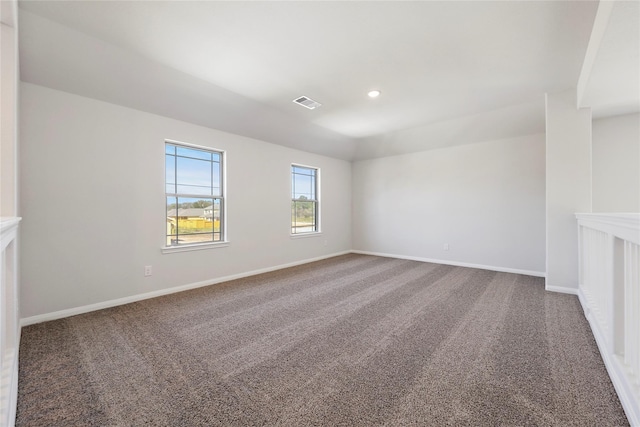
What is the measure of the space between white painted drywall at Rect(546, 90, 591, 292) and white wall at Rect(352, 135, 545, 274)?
3.14ft

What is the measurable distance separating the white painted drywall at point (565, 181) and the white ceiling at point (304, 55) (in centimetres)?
37

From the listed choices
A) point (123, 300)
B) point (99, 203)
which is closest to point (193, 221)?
point (99, 203)

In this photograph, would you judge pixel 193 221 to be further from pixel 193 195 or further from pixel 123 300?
pixel 123 300

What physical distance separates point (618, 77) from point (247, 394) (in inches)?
161

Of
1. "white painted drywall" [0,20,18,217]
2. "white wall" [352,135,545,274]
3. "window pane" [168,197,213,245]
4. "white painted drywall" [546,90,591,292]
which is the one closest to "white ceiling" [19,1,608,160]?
"white painted drywall" [546,90,591,292]

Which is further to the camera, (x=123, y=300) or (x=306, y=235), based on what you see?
(x=306, y=235)

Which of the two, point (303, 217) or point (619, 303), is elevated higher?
point (303, 217)

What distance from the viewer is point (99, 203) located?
9.53 feet

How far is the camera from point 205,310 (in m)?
2.86

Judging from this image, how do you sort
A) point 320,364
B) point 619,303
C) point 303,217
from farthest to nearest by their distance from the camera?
point 303,217
point 320,364
point 619,303

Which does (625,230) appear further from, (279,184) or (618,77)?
(279,184)

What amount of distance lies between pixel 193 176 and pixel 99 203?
3.82 ft

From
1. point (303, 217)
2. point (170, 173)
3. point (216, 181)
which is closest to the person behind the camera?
point (170, 173)

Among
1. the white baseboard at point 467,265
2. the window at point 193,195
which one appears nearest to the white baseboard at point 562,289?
the white baseboard at point 467,265
